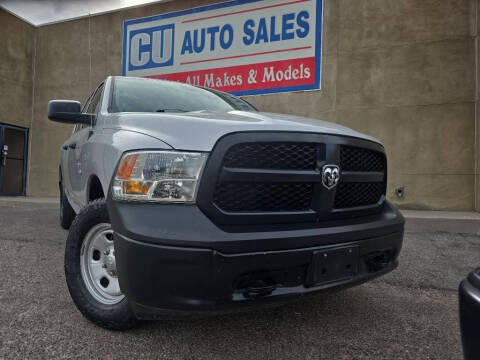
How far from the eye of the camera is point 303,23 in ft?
26.6

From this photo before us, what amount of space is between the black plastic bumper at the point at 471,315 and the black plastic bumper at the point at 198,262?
62 centimetres

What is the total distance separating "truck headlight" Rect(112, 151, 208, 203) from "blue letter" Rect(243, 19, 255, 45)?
25.3 feet

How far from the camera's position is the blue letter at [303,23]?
8.07 m

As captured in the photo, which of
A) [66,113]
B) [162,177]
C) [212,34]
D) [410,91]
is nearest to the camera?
[162,177]

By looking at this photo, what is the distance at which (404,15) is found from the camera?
745 centimetres

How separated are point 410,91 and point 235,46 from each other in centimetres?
429

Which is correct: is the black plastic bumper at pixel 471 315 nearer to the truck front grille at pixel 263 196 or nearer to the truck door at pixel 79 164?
the truck front grille at pixel 263 196

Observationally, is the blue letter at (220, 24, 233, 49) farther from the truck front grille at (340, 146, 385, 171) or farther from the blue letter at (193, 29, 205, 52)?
the truck front grille at (340, 146, 385, 171)

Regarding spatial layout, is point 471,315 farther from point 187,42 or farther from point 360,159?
point 187,42

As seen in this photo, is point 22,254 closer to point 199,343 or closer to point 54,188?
point 199,343

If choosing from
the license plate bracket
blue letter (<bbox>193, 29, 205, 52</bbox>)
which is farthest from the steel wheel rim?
blue letter (<bbox>193, 29, 205, 52</bbox>)

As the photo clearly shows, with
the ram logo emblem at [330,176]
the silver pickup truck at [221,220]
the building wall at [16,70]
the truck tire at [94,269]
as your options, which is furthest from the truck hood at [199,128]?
the building wall at [16,70]

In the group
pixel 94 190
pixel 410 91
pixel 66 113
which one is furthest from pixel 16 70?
pixel 410 91

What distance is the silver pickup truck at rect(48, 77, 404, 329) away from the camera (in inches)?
55.1
